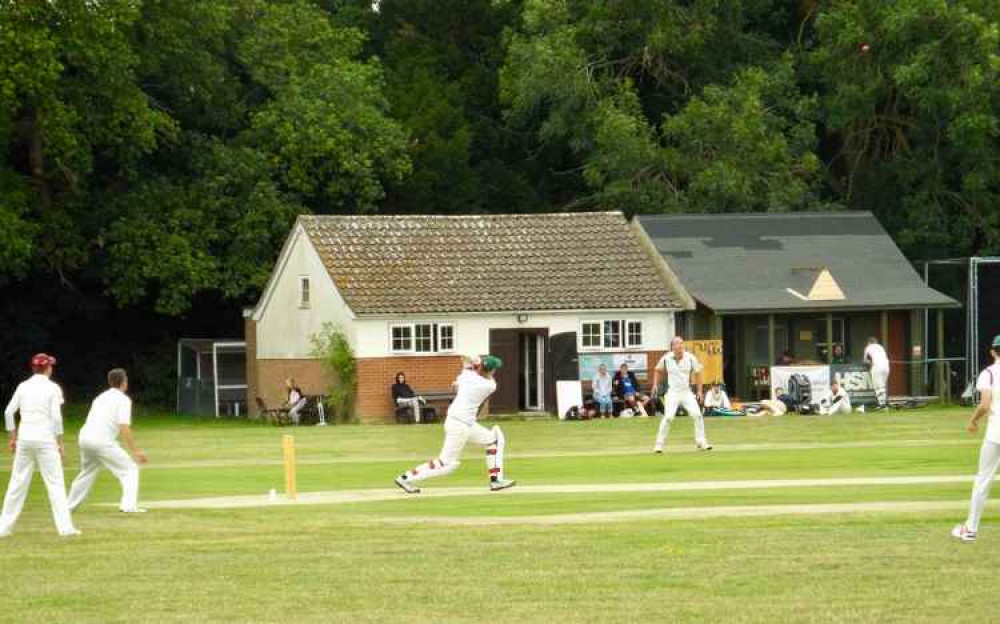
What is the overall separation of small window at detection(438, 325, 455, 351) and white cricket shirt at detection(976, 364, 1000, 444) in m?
34.2

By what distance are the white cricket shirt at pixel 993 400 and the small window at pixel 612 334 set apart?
35.2 m

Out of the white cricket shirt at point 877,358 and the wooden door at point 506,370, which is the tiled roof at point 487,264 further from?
the white cricket shirt at point 877,358

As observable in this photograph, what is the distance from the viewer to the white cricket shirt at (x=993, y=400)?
58.3 ft

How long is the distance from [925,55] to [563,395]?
61.0ft

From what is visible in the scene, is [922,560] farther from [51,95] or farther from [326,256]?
[51,95]

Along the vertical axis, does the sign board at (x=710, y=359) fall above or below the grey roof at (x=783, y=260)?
below

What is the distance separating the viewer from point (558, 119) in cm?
6438

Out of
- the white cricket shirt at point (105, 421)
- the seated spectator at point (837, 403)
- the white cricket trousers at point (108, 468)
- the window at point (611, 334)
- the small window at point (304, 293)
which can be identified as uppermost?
the small window at point (304, 293)

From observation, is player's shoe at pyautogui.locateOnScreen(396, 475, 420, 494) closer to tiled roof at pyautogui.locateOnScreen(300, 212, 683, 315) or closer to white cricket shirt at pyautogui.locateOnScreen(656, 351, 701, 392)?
white cricket shirt at pyautogui.locateOnScreen(656, 351, 701, 392)

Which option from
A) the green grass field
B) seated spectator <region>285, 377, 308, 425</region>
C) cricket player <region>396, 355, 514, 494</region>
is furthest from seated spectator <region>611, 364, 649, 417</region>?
cricket player <region>396, 355, 514, 494</region>

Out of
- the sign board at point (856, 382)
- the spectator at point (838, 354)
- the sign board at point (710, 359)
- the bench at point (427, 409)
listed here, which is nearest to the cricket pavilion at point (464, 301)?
the bench at point (427, 409)

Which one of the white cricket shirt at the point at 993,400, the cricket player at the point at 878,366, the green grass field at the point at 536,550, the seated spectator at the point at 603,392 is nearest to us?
the green grass field at the point at 536,550

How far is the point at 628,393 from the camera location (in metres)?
50.2

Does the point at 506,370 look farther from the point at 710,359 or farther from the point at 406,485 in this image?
the point at 406,485
